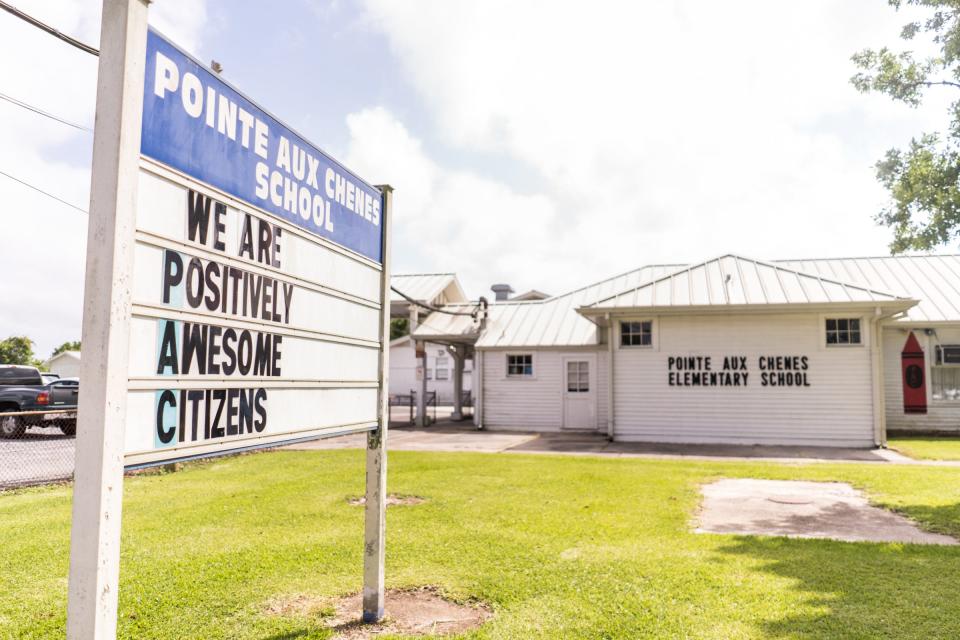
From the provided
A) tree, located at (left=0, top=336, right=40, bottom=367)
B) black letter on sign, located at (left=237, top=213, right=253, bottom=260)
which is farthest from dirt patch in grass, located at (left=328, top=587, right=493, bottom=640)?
tree, located at (left=0, top=336, right=40, bottom=367)

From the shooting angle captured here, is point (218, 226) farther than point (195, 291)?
Yes

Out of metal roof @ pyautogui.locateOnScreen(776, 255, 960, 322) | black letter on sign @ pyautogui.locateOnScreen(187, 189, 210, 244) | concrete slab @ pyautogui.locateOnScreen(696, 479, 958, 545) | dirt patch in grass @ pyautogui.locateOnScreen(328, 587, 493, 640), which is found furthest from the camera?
metal roof @ pyautogui.locateOnScreen(776, 255, 960, 322)

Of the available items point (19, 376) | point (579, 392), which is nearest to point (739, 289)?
point (579, 392)

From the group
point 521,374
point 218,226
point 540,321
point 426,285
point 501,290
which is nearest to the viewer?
point 218,226

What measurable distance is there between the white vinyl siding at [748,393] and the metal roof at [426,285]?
40.7 feet

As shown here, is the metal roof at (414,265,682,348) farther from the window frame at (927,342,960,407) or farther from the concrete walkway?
the window frame at (927,342,960,407)

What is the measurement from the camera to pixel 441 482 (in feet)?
34.7

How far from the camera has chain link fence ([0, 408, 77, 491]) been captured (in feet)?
37.1

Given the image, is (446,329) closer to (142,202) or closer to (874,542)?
(874,542)

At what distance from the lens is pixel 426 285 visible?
1185 inches

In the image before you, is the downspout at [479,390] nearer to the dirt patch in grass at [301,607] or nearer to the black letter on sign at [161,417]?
the dirt patch in grass at [301,607]

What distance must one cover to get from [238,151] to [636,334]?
16.0 meters

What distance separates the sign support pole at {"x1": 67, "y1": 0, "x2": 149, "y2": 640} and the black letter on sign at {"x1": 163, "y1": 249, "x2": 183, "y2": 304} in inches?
11.6

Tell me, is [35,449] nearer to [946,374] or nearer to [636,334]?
[636,334]
